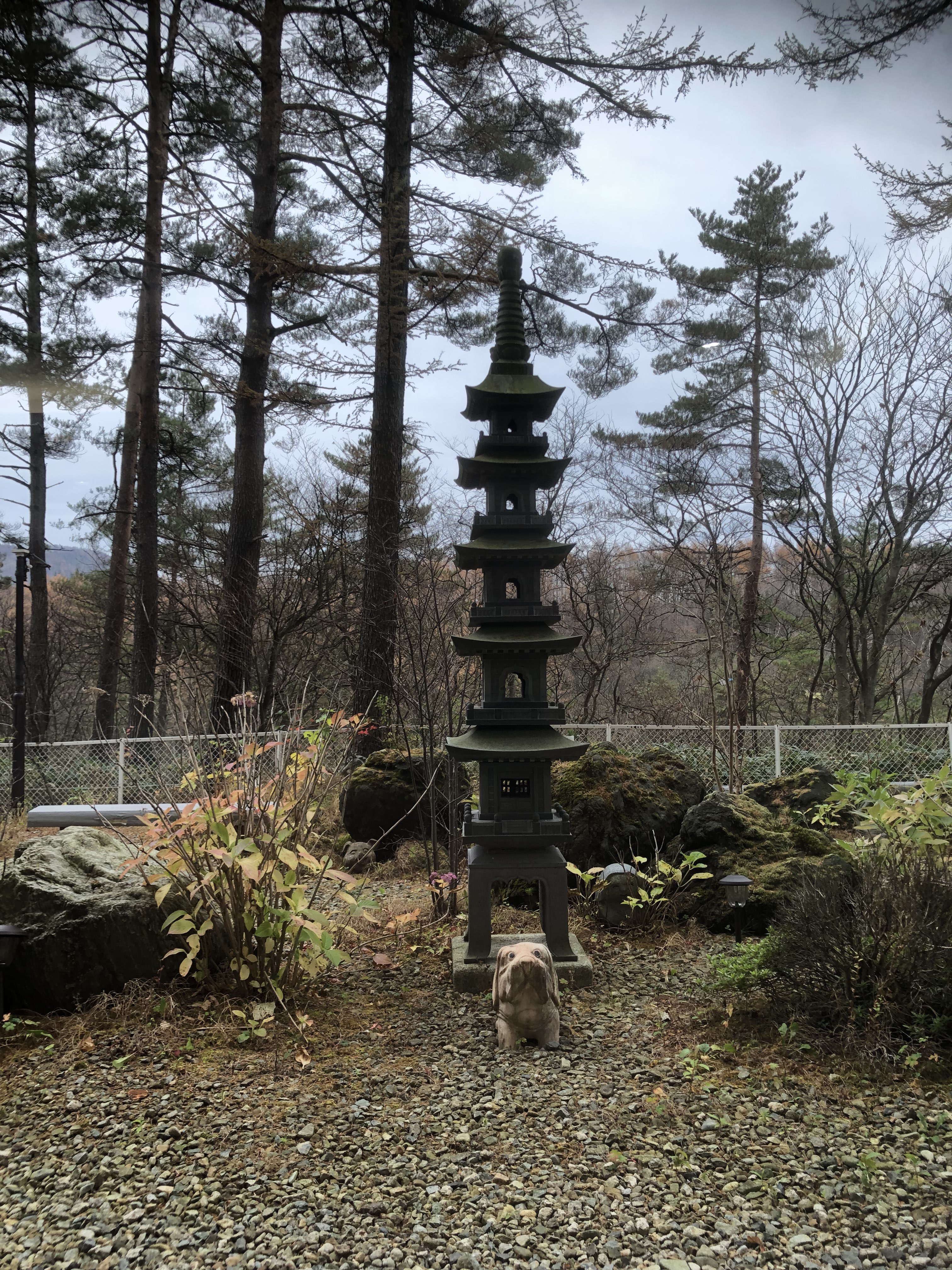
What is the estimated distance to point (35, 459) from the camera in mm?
12852

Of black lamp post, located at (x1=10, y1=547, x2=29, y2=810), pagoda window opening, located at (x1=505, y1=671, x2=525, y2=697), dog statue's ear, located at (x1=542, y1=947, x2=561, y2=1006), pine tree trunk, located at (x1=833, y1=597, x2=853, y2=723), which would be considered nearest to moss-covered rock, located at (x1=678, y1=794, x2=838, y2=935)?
pagoda window opening, located at (x1=505, y1=671, x2=525, y2=697)

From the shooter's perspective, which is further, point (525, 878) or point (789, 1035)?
point (525, 878)

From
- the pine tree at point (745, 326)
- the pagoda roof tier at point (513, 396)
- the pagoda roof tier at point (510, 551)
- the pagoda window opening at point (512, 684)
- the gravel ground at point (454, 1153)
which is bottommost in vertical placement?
the gravel ground at point (454, 1153)

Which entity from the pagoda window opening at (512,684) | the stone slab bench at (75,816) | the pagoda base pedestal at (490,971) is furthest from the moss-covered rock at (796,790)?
the stone slab bench at (75,816)

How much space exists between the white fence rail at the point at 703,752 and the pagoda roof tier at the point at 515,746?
149 inches

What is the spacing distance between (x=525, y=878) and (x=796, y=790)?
320 cm

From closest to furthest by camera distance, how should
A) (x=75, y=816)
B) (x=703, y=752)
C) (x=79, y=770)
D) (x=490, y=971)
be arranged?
(x=490, y=971), (x=75, y=816), (x=79, y=770), (x=703, y=752)

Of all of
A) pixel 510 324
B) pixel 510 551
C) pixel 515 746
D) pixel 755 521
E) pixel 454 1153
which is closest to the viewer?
pixel 454 1153

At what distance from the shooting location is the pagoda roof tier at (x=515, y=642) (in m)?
3.92

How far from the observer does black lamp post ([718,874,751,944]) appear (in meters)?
4.02

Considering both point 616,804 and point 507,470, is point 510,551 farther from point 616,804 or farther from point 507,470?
point 616,804

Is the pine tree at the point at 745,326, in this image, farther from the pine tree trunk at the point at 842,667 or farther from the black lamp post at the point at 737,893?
the black lamp post at the point at 737,893

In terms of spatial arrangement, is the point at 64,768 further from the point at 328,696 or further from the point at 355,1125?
the point at 355,1125

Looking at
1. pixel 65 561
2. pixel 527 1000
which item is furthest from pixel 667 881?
pixel 65 561
